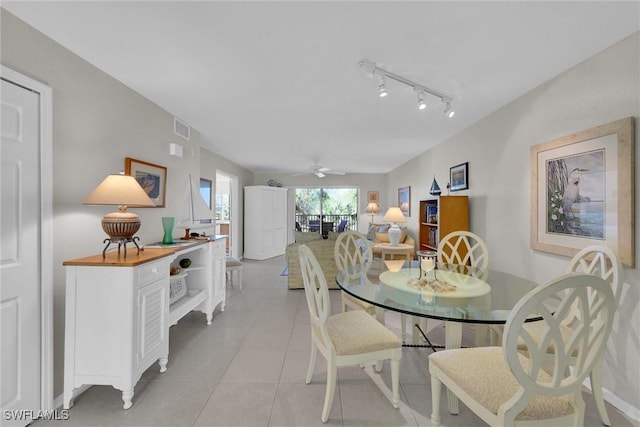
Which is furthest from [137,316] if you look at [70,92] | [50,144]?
[70,92]

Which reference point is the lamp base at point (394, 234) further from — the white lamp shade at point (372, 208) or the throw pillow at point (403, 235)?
the white lamp shade at point (372, 208)

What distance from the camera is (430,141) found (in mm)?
4363

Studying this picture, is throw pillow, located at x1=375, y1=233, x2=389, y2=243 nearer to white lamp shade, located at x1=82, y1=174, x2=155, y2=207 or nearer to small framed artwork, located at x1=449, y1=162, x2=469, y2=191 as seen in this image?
small framed artwork, located at x1=449, y1=162, x2=469, y2=191

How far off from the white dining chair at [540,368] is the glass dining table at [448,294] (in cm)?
26

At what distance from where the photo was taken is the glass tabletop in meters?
1.52

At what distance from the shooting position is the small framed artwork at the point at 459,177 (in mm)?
3634

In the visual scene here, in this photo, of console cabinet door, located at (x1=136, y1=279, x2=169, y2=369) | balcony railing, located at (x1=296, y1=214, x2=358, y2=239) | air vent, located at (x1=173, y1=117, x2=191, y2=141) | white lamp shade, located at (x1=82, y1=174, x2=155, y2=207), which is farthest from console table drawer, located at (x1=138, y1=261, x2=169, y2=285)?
balcony railing, located at (x1=296, y1=214, x2=358, y2=239)

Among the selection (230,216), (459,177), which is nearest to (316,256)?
(459,177)

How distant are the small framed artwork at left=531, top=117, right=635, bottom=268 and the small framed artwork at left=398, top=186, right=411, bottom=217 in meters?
3.65

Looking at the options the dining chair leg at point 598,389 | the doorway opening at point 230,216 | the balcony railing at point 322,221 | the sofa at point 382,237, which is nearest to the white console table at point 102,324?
the dining chair leg at point 598,389

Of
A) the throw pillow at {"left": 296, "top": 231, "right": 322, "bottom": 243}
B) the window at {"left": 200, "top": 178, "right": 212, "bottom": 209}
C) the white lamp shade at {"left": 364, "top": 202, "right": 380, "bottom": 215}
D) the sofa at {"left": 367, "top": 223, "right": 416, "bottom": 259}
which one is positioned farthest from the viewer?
the white lamp shade at {"left": 364, "top": 202, "right": 380, "bottom": 215}

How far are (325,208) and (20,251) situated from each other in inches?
288

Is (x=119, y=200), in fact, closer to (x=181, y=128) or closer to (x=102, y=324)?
(x=102, y=324)

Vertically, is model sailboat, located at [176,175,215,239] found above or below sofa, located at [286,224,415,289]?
above
